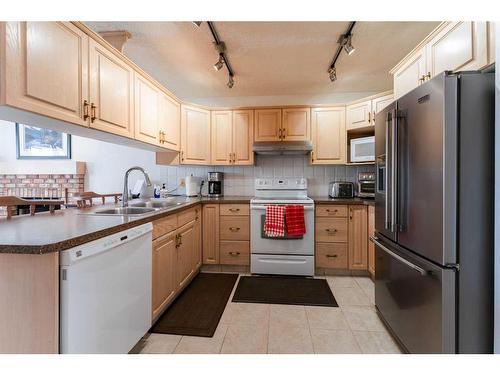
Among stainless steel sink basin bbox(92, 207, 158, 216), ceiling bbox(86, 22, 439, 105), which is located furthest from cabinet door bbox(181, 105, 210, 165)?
stainless steel sink basin bbox(92, 207, 158, 216)

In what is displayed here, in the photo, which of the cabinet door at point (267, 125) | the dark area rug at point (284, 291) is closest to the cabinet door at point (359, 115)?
the cabinet door at point (267, 125)

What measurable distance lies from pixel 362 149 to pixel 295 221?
4.06ft

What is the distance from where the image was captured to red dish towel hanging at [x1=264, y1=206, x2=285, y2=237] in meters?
2.62

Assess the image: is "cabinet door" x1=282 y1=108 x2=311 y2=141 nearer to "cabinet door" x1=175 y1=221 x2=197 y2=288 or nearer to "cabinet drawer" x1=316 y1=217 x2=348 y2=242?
"cabinet drawer" x1=316 y1=217 x2=348 y2=242

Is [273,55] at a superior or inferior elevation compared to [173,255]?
superior

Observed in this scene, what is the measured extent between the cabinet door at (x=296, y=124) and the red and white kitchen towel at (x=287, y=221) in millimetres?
992

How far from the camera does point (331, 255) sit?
2.73m

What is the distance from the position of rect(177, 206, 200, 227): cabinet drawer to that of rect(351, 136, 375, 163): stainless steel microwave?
6.75 feet

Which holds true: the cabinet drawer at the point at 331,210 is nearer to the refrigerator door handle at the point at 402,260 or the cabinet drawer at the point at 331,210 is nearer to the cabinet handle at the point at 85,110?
the refrigerator door handle at the point at 402,260

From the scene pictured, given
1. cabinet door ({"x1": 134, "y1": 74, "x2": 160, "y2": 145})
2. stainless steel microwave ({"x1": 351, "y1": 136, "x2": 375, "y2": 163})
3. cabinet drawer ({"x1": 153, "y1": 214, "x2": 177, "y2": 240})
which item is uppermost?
cabinet door ({"x1": 134, "y1": 74, "x2": 160, "y2": 145})

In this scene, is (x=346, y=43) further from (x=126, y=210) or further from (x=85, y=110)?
(x=126, y=210)

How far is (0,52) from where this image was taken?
1.00m

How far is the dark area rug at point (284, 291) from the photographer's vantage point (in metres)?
2.17

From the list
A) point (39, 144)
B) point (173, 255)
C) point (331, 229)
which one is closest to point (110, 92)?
point (173, 255)
